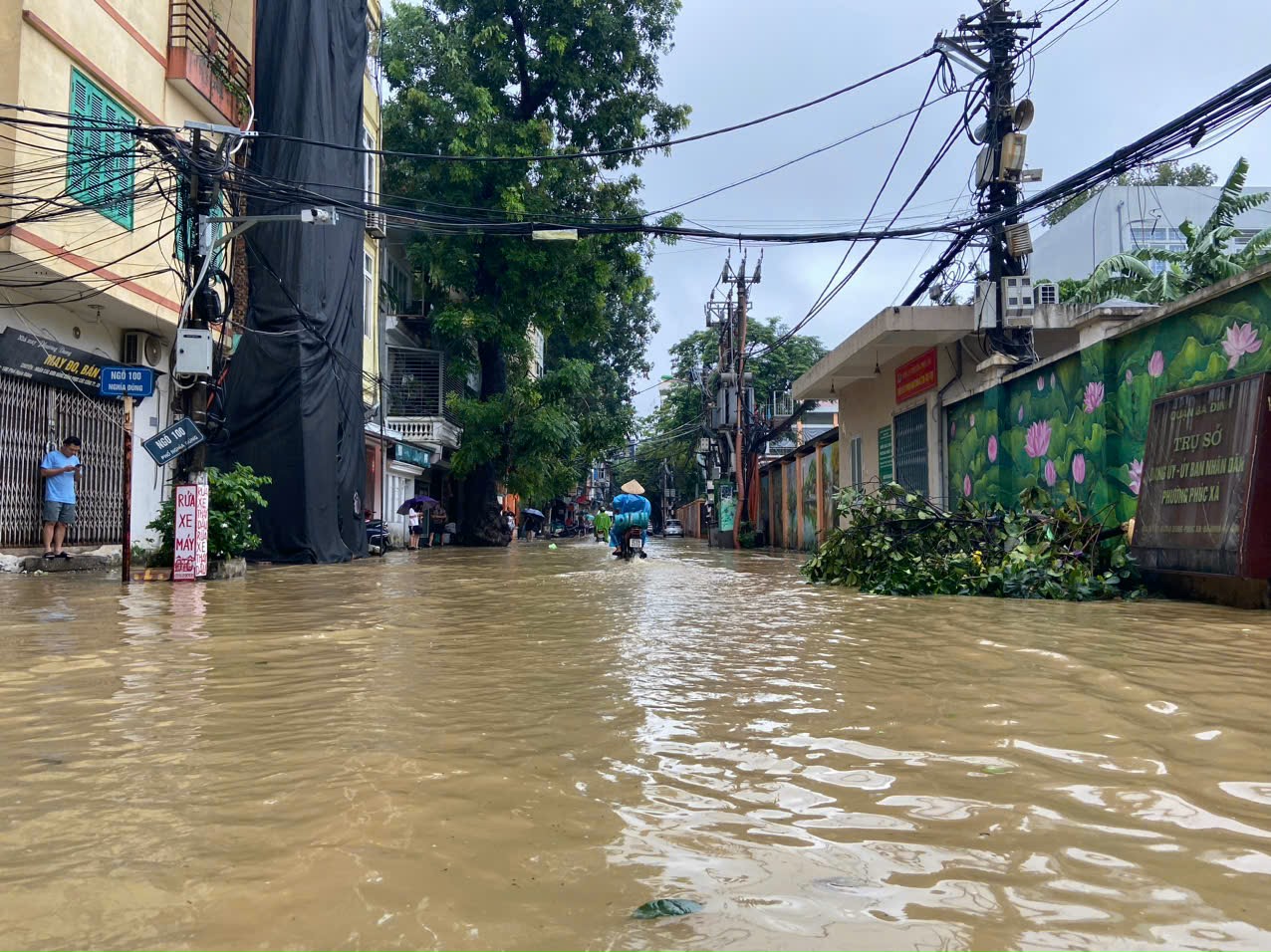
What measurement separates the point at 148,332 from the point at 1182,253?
19.7m

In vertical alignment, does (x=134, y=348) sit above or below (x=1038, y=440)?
above

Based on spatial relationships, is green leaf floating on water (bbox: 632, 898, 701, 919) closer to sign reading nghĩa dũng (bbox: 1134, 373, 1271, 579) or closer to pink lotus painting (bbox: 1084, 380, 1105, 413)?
sign reading nghĩa dũng (bbox: 1134, 373, 1271, 579)

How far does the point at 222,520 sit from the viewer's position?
12.6m

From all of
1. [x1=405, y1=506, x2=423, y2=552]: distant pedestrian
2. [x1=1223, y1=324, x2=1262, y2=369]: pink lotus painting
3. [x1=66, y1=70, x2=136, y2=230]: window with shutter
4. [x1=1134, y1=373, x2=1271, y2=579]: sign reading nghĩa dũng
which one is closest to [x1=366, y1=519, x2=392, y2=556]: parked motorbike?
[x1=405, y1=506, x2=423, y2=552]: distant pedestrian

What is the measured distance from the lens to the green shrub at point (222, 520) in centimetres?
1227

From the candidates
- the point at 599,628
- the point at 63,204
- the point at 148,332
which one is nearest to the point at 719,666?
the point at 599,628

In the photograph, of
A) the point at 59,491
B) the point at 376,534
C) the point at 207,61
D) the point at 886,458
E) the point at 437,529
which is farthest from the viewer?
the point at 437,529

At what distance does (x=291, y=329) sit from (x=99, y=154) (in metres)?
4.77

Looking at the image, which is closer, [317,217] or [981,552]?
[981,552]

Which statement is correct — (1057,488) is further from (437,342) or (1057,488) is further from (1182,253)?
(437,342)

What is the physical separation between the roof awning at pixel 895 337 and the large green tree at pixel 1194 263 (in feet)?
18.4

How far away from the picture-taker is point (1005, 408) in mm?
12914

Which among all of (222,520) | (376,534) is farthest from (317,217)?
(376,534)

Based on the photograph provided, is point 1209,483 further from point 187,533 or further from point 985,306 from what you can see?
point 187,533
